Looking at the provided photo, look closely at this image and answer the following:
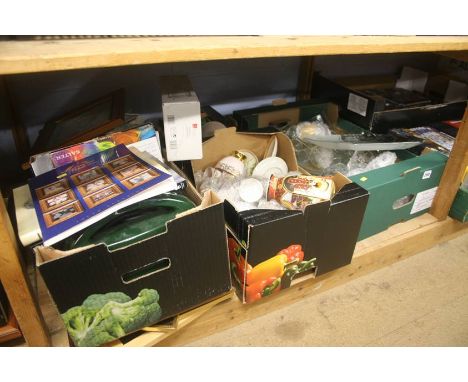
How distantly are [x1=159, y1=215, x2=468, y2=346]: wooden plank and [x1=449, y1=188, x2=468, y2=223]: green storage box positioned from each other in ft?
0.08

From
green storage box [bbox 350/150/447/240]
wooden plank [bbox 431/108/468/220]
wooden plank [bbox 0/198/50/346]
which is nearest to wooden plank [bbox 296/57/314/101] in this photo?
green storage box [bbox 350/150/447/240]

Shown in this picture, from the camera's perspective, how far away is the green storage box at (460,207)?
1.01 meters

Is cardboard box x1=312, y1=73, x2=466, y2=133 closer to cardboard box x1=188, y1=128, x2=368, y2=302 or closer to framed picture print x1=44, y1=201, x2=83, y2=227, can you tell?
cardboard box x1=188, y1=128, x2=368, y2=302

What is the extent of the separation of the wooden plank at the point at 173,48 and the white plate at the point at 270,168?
37 cm

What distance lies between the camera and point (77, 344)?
23.1 inches

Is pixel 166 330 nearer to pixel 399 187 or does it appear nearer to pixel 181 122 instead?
pixel 181 122

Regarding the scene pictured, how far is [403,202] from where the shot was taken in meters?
1.03

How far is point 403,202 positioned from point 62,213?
90cm

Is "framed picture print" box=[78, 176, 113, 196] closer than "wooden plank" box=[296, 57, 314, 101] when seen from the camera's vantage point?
Yes

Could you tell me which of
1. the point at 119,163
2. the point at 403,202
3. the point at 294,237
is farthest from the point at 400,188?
the point at 119,163

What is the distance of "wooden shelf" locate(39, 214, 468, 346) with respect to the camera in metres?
0.74
